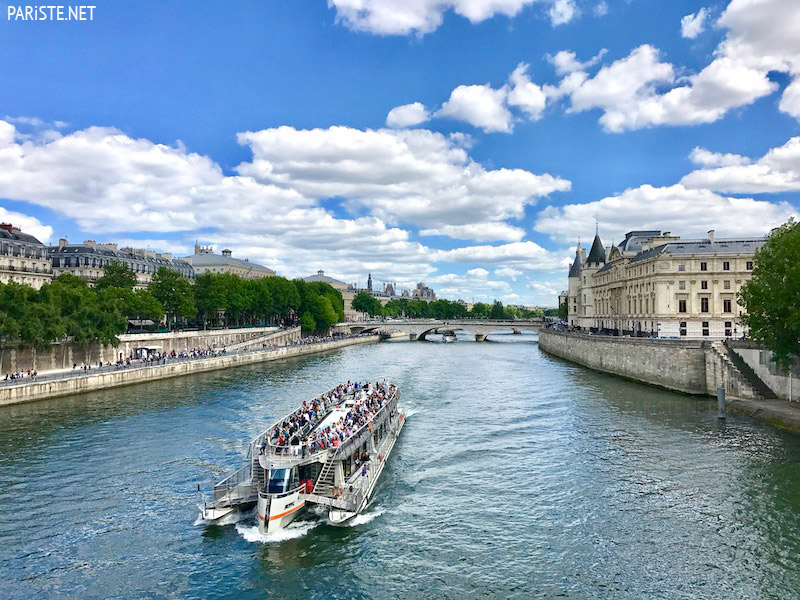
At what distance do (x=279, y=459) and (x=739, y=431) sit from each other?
28152mm

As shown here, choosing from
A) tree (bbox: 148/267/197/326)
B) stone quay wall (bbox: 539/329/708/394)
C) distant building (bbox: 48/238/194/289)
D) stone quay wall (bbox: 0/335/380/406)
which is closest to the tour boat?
stone quay wall (bbox: 0/335/380/406)

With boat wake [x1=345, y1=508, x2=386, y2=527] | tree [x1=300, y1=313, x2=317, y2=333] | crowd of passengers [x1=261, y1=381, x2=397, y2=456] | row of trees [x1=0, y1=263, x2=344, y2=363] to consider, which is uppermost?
row of trees [x1=0, y1=263, x2=344, y2=363]

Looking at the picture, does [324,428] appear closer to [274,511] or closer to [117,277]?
[274,511]

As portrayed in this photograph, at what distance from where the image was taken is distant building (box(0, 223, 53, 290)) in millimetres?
84125

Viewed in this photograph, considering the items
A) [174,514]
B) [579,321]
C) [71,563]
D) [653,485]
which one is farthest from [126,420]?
[579,321]

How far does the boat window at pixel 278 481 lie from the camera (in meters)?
22.4

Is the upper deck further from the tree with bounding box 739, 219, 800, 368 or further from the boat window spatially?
the tree with bounding box 739, 219, 800, 368

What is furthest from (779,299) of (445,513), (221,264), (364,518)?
(221,264)

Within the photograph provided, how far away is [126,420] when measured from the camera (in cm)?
4056

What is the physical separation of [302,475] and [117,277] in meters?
82.3

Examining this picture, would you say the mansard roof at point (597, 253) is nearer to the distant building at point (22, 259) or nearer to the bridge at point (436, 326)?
the bridge at point (436, 326)

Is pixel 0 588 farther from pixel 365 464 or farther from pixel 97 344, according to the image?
pixel 97 344

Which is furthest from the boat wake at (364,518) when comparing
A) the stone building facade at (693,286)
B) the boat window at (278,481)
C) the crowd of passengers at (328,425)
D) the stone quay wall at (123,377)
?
the stone building facade at (693,286)

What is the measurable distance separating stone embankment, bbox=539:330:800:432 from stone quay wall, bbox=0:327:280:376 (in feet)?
174
